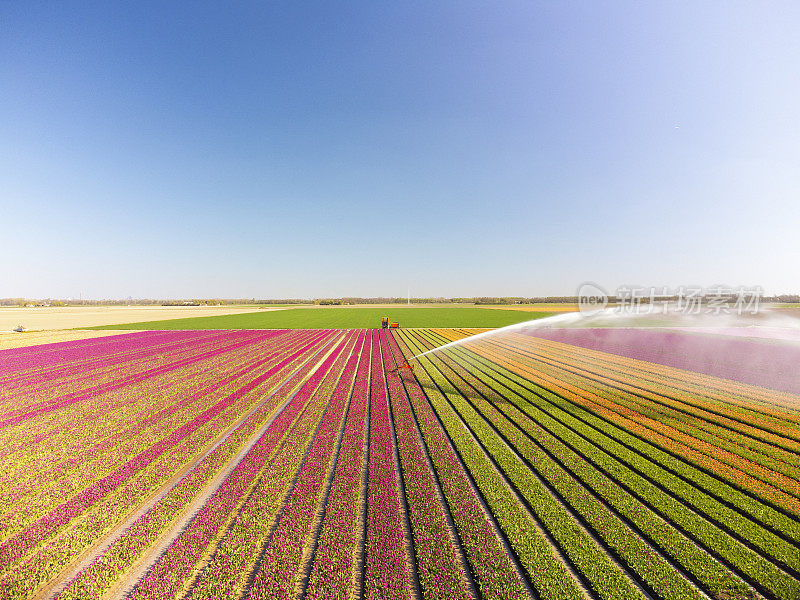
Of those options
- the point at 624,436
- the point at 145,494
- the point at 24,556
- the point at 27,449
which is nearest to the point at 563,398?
the point at 624,436

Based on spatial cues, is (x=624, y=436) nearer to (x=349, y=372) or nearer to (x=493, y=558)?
(x=493, y=558)

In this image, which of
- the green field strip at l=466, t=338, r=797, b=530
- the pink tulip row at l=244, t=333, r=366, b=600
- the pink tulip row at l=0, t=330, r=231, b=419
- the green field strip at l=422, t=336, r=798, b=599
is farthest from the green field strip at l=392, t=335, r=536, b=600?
the pink tulip row at l=0, t=330, r=231, b=419

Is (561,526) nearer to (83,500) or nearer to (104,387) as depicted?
(83,500)

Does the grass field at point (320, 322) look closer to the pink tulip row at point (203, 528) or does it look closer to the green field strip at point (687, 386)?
the green field strip at point (687, 386)

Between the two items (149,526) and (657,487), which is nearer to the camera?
(149,526)

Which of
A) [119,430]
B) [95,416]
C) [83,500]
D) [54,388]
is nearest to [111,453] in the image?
[119,430]

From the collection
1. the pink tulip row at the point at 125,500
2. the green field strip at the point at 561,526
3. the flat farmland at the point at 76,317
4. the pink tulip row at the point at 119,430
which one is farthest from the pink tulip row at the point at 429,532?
the flat farmland at the point at 76,317

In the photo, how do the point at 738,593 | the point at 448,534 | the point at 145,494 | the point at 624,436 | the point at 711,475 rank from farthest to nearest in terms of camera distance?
the point at 624,436, the point at 711,475, the point at 145,494, the point at 448,534, the point at 738,593
